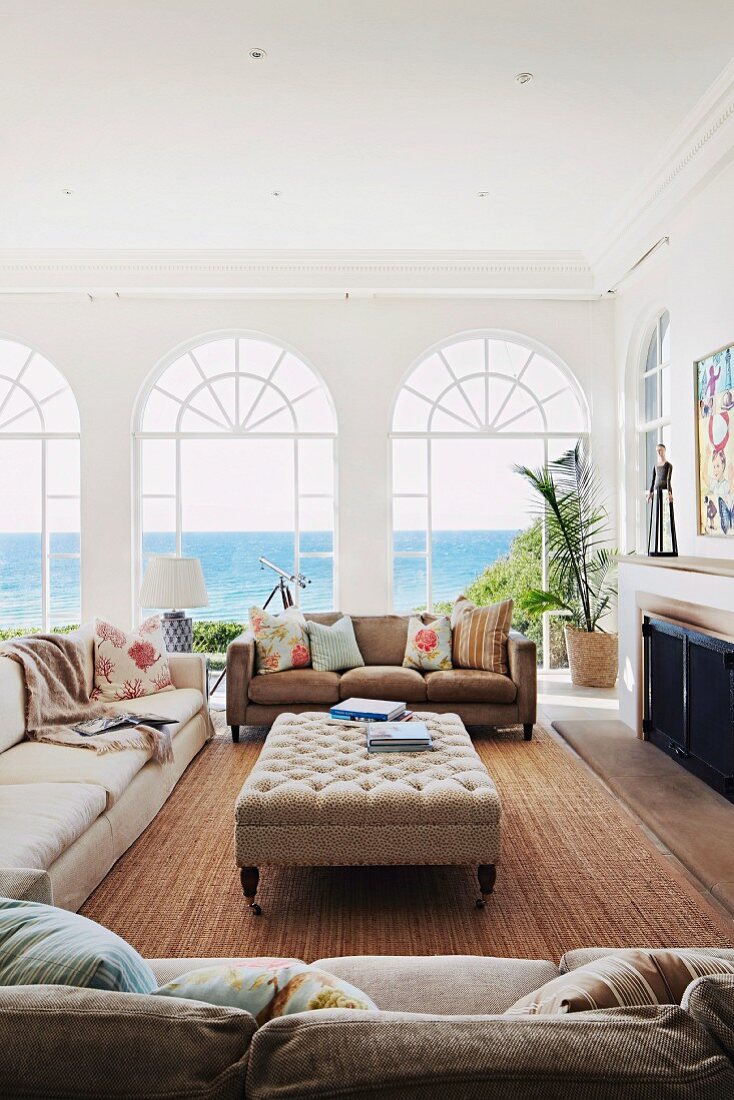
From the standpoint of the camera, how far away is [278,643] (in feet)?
16.3

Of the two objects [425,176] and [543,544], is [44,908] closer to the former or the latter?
[425,176]

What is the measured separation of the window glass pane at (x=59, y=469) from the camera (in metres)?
6.64

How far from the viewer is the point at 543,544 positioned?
685cm

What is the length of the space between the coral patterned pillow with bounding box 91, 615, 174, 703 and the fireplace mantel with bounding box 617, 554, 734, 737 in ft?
9.42

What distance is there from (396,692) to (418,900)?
2099mm

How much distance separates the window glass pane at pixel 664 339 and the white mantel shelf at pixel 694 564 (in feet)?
6.91

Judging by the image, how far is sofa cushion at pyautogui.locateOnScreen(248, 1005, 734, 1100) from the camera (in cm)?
72

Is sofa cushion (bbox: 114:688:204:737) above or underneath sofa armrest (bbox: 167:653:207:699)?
underneath

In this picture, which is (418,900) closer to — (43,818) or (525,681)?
(43,818)

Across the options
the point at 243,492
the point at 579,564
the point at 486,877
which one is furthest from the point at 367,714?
the point at 243,492

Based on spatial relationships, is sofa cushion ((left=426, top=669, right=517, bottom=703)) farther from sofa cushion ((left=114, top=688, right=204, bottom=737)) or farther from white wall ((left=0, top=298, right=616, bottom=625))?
white wall ((left=0, top=298, right=616, bottom=625))

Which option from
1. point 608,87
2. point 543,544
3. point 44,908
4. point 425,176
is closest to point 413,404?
point 543,544

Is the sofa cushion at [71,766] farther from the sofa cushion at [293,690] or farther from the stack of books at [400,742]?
the sofa cushion at [293,690]

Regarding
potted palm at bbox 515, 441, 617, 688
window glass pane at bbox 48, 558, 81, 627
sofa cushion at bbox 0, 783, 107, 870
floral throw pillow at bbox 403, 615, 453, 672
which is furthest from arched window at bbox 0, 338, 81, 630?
sofa cushion at bbox 0, 783, 107, 870
